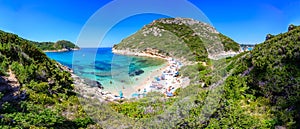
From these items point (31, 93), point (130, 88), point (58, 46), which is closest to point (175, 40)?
point (130, 88)

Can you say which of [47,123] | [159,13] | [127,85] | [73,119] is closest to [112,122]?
[73,119]

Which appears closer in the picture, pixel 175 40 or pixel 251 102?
pixel 251 102

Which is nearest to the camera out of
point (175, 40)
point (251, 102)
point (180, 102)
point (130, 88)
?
point (251, 102)

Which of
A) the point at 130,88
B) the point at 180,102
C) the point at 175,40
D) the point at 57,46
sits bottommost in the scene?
the point at 130,88

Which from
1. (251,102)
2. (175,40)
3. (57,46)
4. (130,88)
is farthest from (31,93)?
(57,46)

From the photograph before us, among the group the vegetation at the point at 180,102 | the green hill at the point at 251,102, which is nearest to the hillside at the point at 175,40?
the green hill at the point at 251,102

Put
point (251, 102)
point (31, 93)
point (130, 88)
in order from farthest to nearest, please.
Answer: point (130, 88), point (251, 102), point (31, 93)

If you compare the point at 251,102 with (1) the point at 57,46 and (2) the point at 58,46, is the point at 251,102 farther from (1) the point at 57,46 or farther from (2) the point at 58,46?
(1) the point at 57,46

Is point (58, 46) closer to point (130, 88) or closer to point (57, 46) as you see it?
point (57, 46)

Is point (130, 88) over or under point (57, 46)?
under
